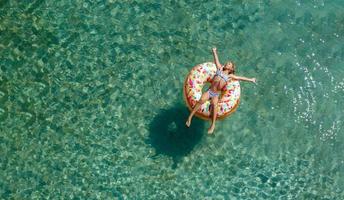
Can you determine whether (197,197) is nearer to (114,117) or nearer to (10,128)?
(114,117)

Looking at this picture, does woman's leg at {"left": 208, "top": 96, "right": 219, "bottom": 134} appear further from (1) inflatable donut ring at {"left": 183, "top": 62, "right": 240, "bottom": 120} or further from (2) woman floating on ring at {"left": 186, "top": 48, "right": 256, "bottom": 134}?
(1) inflatable donut ring at {"left": 183, "top": 62, "right": 240, "bottom": 120}

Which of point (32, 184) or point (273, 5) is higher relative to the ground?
point (273, 5)

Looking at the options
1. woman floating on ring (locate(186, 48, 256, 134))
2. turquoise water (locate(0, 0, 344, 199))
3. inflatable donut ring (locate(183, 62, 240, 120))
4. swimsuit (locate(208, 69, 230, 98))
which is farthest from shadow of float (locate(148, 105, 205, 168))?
swimsuit (locate(208, 69, 230, 98))

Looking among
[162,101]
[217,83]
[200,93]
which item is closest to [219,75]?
[217,83]

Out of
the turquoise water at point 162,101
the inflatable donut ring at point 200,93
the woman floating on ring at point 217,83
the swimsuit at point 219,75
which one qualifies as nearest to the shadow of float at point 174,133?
the turquoise water at point 162,101

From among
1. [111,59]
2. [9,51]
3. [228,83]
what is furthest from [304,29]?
[9,51]

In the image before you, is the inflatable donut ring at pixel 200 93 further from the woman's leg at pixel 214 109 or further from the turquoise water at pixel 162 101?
the turquoise water at pixel 162 101
